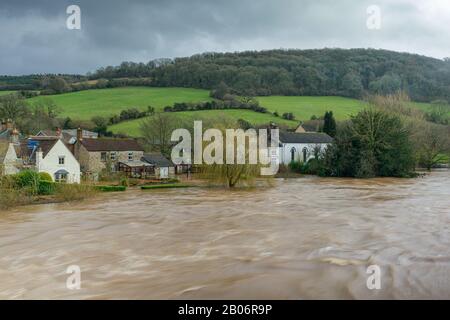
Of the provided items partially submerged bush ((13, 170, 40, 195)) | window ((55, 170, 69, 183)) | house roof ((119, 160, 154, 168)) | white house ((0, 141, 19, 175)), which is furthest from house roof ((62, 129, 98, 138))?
partially submerged bush ((13, 170, 40, 195))

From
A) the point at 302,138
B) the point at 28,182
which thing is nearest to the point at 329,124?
the point at 302,138

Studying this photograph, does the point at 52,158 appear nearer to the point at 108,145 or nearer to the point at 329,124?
the point at 108,145

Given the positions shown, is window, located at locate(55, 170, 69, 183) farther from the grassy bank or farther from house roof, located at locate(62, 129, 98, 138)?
house roof, located at locate(62, 129, 98, 138)

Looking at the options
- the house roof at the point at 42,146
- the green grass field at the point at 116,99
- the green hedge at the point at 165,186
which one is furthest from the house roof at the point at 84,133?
the green hedge at the point at 165,186

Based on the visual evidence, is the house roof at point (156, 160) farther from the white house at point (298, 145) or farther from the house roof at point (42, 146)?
the white house at point (298, 145)

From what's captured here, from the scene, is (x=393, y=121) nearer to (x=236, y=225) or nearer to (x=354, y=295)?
(x=236, y=225)

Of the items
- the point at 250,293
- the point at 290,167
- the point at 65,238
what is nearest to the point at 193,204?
the point at 65,238
